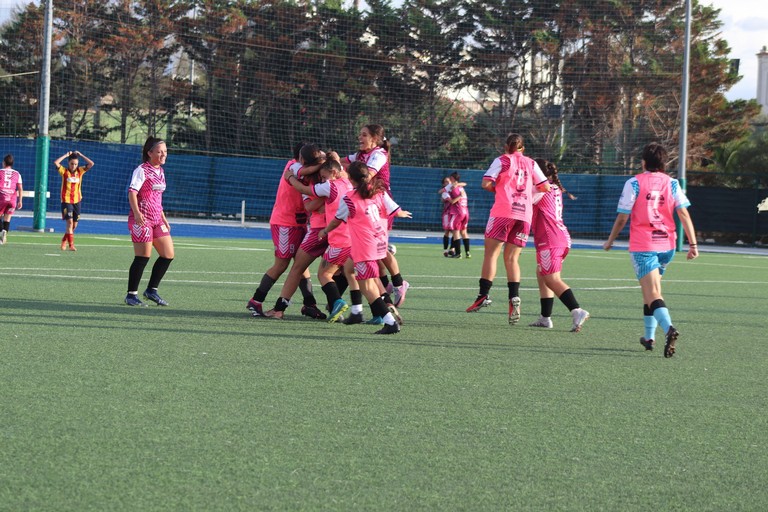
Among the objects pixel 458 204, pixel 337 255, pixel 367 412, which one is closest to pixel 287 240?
pixel 337 255

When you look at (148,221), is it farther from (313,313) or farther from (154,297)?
(313,313)

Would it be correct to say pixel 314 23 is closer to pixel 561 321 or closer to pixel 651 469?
pixel 561 321

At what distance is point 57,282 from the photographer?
12961mm

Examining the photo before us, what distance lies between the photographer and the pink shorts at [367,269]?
9.31 m

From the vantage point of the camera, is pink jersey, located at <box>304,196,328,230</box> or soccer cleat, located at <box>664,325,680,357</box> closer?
soccer cleat, located at <box>664,325,680,357</box>

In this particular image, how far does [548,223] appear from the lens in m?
10.5

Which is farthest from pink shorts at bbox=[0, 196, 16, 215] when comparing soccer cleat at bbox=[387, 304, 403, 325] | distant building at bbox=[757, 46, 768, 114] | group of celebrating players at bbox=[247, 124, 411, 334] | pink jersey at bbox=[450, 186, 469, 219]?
distant building at bbox=[757, 46, 768, 114]

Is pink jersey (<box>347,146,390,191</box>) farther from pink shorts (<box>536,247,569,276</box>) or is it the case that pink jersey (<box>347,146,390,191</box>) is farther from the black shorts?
the black shorts

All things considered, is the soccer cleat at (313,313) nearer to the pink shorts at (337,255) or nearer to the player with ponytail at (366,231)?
the pink shorts at (337,255)

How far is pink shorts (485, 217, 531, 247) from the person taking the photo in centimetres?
1078

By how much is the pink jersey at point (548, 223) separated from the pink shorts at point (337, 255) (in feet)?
6.05

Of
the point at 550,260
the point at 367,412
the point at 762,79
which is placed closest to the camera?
the point at 367,412

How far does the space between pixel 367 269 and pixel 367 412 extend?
141 inches

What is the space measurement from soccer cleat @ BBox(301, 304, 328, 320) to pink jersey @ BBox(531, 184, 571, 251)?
2.18m
